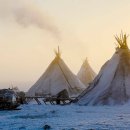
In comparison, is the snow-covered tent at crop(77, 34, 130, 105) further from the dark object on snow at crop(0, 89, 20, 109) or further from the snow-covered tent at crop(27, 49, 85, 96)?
the snow-covered tent at crop(27, 49, 85, 96)

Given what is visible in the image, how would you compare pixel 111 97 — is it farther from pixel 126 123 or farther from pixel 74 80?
pixel 74 80

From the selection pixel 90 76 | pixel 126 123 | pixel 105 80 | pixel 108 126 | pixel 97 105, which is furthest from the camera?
pixel 90 76

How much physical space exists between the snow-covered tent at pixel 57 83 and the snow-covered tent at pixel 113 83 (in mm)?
18224

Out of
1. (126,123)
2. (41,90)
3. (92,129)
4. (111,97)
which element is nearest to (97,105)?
(111,97)

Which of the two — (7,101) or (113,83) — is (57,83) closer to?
(113,83)

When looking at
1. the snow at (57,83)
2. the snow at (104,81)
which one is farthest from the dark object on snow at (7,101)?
the snow at (57,83)

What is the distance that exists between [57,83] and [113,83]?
897 inches

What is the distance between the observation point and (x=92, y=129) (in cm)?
1948

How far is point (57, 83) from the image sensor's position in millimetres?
63656

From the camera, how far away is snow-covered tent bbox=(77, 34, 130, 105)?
40375 millimetres

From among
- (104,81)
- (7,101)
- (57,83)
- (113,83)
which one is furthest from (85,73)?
(7,101)

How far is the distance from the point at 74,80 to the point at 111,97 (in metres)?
23.9

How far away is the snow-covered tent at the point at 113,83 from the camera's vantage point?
40375mm

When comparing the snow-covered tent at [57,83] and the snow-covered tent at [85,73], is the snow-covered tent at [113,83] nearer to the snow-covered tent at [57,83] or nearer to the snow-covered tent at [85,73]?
the snow-covered tent at [57,83]
